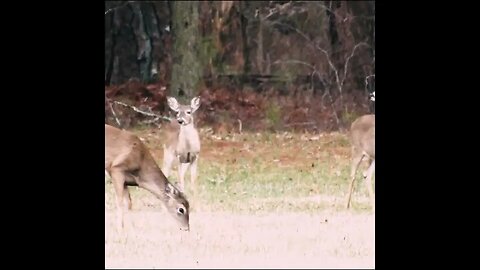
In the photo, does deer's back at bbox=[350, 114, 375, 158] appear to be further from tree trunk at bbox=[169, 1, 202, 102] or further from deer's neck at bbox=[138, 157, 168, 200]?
Answer: deer's neck at bbox=[138, 157, 168, 200]

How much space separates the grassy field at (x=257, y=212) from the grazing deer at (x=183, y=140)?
0.03 m

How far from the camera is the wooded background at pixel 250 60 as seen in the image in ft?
11.3

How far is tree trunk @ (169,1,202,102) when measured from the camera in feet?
11.4

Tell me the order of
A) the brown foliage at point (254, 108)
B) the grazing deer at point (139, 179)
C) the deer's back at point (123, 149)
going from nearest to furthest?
the deer's back at point (123, 149) → the grazing deer at point (139, 179) → the brown foliage at point (254, 108)

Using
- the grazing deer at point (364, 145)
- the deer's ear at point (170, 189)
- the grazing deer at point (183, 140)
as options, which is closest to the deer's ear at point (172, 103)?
the grazing deer at point (183, 140)

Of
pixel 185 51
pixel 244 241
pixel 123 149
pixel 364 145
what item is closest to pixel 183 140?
pixel 123 149

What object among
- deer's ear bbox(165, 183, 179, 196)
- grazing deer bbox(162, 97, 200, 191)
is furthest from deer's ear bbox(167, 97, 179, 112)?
deer's ear bbox(165, 183, 179, 196)

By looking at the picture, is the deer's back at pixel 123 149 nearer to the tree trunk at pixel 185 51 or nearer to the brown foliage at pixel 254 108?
the brown foliage at pixel 254 108

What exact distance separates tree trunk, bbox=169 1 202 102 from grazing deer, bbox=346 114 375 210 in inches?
26.3

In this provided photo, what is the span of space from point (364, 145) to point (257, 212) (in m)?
0.51
